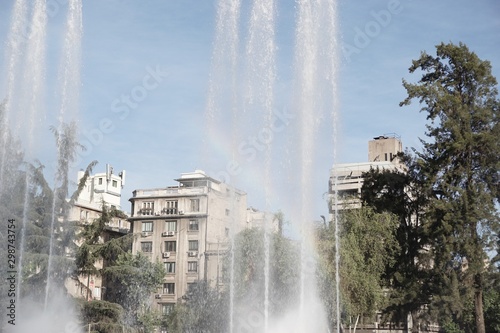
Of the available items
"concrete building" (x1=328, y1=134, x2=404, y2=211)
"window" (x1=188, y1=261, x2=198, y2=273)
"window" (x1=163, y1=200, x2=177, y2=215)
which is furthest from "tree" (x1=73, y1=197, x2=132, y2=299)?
"concrete building" (x1=328, y1=134, x2=404, y2=211)

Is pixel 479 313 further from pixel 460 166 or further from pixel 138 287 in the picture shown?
pixel 138 287

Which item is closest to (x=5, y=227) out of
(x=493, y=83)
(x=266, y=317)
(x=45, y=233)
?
(x=45, y=233)

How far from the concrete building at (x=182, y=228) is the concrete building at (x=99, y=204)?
351 centimetres

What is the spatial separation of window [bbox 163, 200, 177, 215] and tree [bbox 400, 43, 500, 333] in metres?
33.5

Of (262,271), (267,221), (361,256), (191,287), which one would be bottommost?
(191,287)

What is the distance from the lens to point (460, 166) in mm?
40156

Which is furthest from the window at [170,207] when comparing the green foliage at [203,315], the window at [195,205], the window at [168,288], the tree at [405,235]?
the tree at [405,235]

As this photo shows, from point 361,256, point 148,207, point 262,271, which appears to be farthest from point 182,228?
point 361,256

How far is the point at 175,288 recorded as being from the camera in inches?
2648

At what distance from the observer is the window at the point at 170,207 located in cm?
7044

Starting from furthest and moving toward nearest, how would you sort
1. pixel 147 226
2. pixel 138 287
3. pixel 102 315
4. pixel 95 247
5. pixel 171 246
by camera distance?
1. pixel 147 226
2. pixel 171 246
3. pixel 138 287
4. pixel 95 247
5. pixel 102 315

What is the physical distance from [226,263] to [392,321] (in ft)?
43.2

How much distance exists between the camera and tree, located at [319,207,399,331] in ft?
138

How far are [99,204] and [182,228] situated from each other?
1179cm
